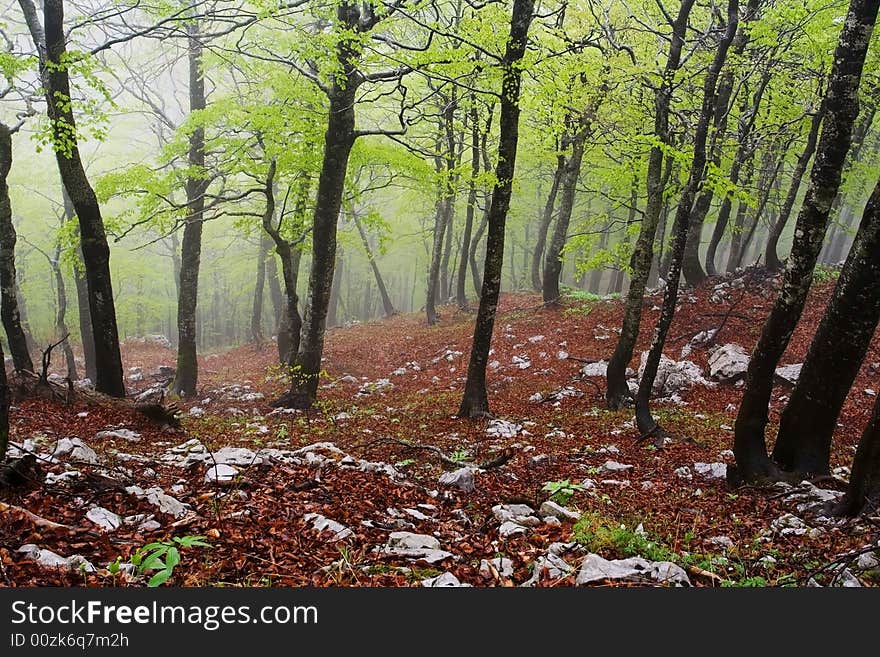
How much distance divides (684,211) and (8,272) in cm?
1248

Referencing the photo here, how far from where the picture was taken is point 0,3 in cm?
1833

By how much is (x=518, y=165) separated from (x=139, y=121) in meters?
19.0

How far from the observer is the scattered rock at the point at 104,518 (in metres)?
3.89

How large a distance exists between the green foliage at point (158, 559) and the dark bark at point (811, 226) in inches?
232

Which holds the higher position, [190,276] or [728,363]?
[190,276]

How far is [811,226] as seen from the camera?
5.43 meters

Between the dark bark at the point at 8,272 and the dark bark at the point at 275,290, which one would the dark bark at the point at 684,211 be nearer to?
the dark bark at the point at 8,272

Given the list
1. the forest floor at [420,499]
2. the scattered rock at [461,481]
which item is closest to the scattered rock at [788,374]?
the forest floor at [420,499]

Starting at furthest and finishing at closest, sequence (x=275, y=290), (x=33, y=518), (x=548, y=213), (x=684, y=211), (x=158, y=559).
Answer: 1. (x=275, y=290)
2. (x=548, y=213)
3. (x=684, y=211)
4. (x=33, y=518)
5. (x=158, y=559)

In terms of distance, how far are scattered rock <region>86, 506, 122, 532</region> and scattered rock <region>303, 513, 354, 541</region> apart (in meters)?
1.45

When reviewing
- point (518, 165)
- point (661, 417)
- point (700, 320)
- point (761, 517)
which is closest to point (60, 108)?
point (761, 517)

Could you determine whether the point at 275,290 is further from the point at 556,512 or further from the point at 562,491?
the point at 556,512

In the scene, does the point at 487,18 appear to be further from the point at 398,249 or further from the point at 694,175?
the point at 398,249

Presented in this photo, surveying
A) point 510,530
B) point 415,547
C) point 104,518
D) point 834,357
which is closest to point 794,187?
point 834,357
